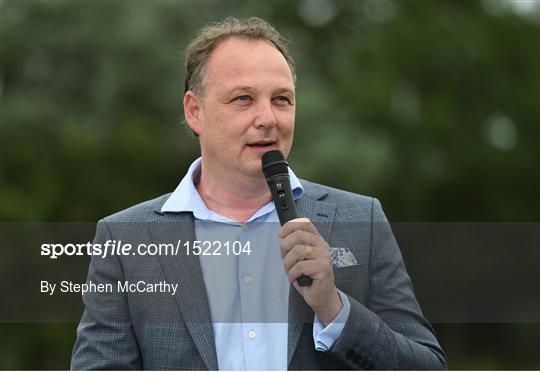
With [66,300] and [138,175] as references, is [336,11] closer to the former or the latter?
[138,175]

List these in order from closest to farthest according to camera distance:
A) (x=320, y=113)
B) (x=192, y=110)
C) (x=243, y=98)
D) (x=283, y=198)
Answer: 1. (x=283, y=198)
2. (x=243, y=98)
3. (x=192, y=110)
4. (x=320, y=113)

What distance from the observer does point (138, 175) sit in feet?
76.6

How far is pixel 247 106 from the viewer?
403cm

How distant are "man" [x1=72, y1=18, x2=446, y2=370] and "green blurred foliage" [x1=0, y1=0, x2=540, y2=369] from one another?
48.5 feet

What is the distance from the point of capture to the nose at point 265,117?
3918mm

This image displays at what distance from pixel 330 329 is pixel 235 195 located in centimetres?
79

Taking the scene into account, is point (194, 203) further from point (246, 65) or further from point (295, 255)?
point (295, 255)

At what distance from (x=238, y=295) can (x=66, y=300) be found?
931 mm

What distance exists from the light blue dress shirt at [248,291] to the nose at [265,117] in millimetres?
338

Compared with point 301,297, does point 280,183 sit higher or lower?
higher

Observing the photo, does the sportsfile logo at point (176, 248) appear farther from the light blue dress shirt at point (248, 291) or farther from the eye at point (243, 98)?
the eye at point (243, 98)

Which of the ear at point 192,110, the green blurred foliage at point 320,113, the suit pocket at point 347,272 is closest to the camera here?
the suit pocket at point 347,272

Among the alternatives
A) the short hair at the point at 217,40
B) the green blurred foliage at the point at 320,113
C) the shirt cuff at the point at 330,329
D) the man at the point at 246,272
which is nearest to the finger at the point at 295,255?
the man at the point at 246,272

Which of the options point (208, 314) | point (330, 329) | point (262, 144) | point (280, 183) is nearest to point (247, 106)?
point (262, 144)
